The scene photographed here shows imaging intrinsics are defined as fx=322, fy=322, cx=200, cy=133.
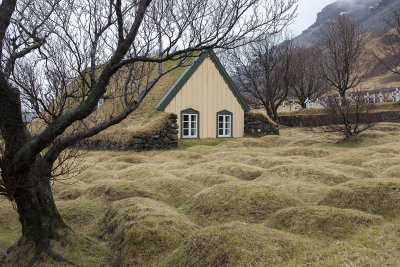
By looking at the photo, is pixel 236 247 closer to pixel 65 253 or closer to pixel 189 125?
pixel 65 253

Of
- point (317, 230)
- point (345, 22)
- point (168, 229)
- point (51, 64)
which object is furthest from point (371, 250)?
point (345, 22)

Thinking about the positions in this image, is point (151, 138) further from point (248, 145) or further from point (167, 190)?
point (167, 190)

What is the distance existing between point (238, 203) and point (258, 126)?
17640mm

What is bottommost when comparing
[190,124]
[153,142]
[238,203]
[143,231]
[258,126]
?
[143,231]

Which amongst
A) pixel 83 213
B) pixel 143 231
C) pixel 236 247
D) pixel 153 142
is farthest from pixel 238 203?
pixel 153 142

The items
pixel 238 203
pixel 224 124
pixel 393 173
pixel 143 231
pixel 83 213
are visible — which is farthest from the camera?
pixel 224 124

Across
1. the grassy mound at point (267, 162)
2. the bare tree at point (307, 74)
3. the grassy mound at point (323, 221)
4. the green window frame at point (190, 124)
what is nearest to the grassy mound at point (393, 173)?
the grassy mound at point (267, 162)

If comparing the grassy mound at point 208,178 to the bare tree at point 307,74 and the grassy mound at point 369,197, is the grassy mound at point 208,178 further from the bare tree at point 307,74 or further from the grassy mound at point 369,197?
the bare tree at point 307,74

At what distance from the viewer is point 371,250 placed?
412 cm

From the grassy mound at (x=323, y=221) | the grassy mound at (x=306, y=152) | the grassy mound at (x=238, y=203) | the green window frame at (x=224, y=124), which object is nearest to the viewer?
the grassy mound at (x=323, y=221)

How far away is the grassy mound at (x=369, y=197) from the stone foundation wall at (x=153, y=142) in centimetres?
1200

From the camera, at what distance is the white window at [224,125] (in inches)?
902

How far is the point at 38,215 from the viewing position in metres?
5.65

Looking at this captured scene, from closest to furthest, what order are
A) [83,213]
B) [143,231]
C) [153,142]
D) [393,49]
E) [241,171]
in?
1. [143,231]
2. [83,213]
3. [241,171]
4. [153,142]
5. [393,49]
